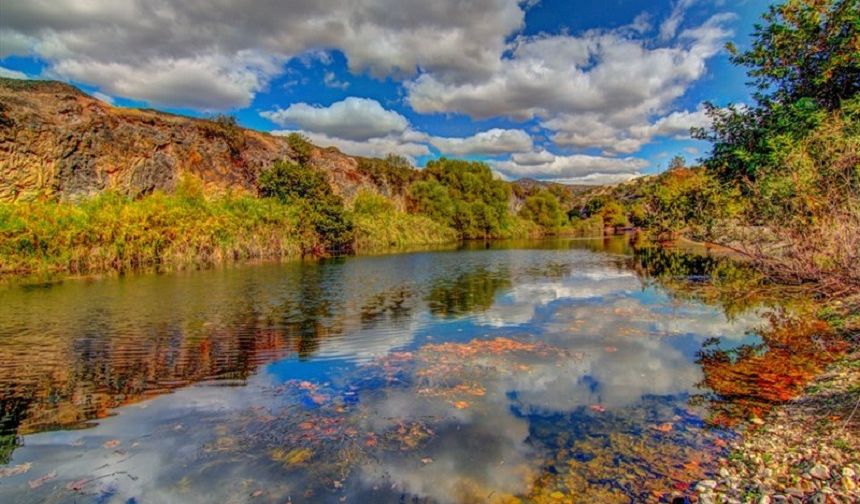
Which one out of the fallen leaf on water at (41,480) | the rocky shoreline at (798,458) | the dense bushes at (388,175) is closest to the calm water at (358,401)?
the fallen leaf on water at (41,480)

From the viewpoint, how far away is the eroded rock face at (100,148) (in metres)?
43.5

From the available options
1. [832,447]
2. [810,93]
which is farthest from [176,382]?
[810,93]

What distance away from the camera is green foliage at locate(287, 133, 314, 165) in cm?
7288

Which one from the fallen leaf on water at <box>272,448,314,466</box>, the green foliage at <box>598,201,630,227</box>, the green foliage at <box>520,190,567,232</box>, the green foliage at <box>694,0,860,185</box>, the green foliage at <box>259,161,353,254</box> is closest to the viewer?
the fallen leaf on water at <box>272,448,314,466</box>

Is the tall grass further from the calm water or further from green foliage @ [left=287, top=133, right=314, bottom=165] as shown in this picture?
green foliage @ [left=287, top=133, right=314, bottom=165]

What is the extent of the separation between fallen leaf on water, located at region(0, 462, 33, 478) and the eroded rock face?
4929 centimetres

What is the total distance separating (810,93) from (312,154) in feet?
231

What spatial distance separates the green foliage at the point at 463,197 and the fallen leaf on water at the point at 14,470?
7653 cm

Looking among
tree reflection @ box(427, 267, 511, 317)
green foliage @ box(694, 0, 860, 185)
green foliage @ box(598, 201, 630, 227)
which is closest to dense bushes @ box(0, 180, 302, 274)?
tree reflection @ box(427, 267, 511, 317)

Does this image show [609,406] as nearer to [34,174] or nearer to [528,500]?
[528,500]

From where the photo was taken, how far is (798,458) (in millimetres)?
5375

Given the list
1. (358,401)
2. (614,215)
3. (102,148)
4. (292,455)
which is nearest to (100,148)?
(102,148)

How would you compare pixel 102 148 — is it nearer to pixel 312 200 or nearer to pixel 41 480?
pixel 312 200

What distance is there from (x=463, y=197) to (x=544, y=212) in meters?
24.4
